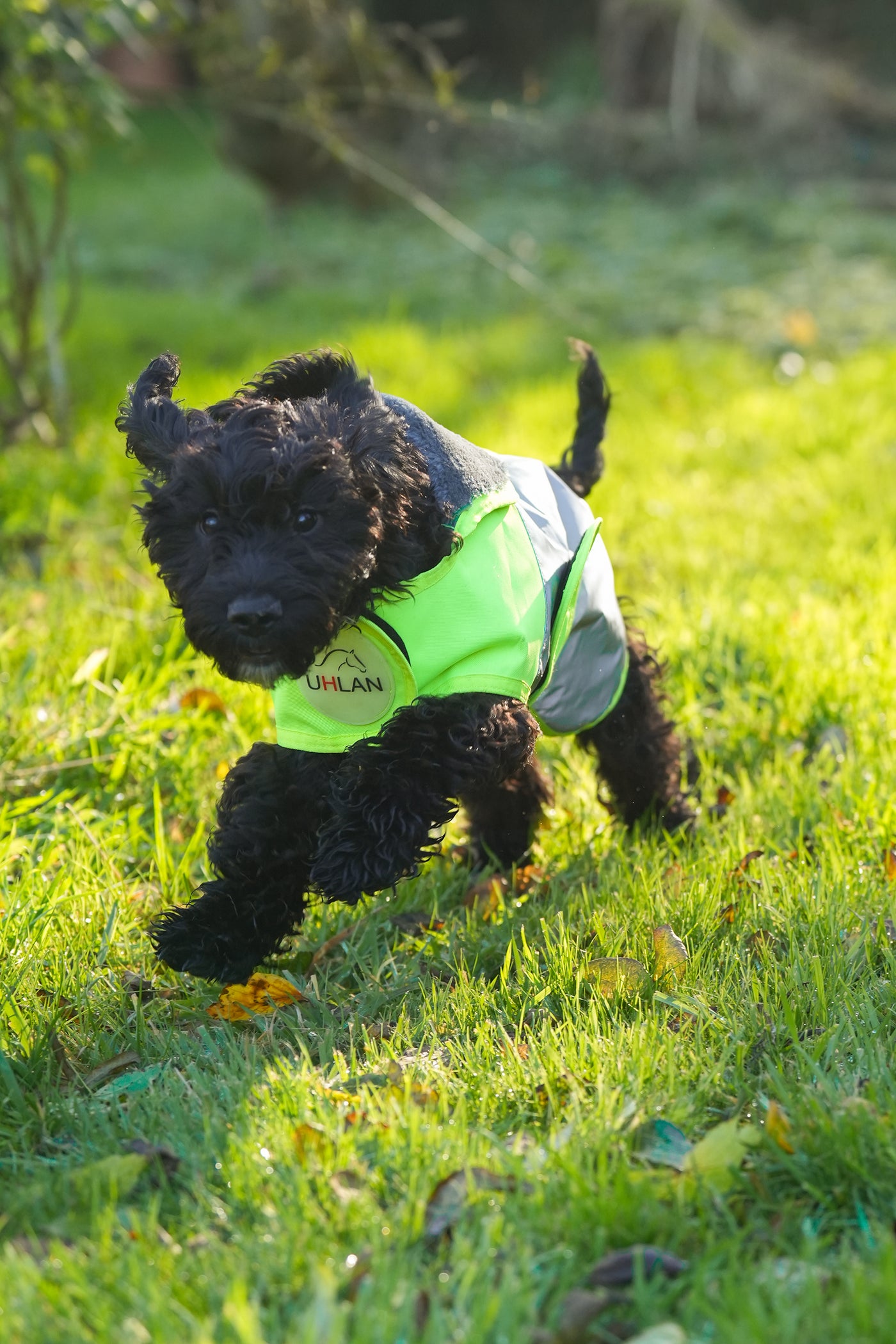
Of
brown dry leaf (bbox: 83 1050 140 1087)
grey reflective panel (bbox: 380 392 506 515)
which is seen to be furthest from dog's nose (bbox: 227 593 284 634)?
brown dry leaf (bbox: 83 1050 140 1087)

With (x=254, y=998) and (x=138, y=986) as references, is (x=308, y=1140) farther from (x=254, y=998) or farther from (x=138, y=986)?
(x=138, y=986)

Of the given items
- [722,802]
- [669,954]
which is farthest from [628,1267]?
[722,802]

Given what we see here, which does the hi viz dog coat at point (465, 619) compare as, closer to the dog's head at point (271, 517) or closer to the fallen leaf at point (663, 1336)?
the dog's head at point (271, 517)

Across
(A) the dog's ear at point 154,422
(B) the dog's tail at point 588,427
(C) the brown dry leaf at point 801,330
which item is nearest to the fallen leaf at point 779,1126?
(A) the dog's ear at point 154,422

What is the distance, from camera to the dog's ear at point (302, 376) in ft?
9.02

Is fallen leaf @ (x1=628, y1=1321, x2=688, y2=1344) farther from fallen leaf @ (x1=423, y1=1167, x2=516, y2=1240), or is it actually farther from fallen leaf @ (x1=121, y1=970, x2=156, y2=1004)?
fallen leaf @ (x1=121, y1=970, x2=156, y2=1004)

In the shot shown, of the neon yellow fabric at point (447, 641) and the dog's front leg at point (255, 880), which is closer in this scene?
the neon yellow fabric at point (447, 641)

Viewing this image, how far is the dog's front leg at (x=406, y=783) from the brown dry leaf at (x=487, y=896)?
1.63 ft

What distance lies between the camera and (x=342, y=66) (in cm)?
1112

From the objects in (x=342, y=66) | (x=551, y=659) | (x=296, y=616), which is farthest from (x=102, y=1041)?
(x=342, y=66)

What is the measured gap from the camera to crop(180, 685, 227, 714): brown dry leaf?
402 centimetres

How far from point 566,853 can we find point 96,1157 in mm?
1609

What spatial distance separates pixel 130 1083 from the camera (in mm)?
2508

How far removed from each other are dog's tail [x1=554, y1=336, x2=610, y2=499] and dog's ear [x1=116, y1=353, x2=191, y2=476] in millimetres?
1326
